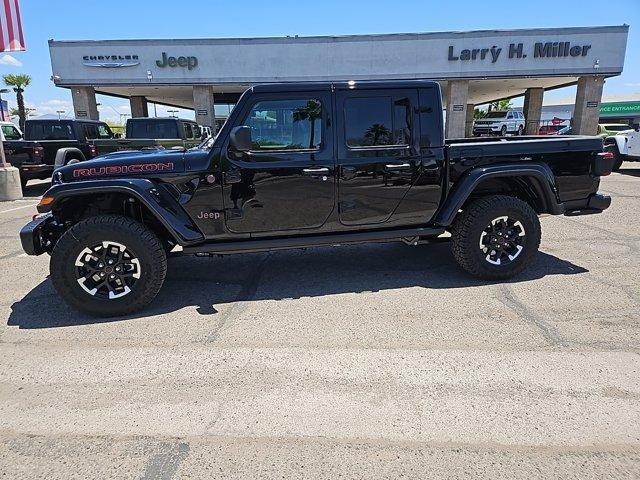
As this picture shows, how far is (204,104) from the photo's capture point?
77.4 feet

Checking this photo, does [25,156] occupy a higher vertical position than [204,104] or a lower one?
lower

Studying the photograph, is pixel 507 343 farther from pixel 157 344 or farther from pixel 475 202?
pixel 157 344

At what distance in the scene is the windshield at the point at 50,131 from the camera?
12.2 m

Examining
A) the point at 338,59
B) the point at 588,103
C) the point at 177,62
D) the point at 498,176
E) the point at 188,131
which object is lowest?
the point at 498,176

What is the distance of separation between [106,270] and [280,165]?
1.82 meters

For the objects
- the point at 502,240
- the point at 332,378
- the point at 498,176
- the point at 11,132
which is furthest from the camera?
the point at 11,132

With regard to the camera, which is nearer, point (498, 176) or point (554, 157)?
point (498, 176)

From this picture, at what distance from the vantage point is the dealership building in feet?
73.1

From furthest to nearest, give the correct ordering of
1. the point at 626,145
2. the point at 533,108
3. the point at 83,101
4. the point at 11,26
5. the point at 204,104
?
the point at 533,108, the point at 204,104, the point at 83,101, the point at 626,145, the point at 11,26

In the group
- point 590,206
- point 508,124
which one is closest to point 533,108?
point 508,124

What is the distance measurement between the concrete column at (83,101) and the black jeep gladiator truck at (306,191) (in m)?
22.4

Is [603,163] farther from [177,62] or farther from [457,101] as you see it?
[177,62]

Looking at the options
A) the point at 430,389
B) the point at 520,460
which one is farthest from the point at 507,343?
the point at 520,460

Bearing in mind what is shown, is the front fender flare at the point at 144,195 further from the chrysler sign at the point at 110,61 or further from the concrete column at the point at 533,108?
the concrete column at the point at 533,108
